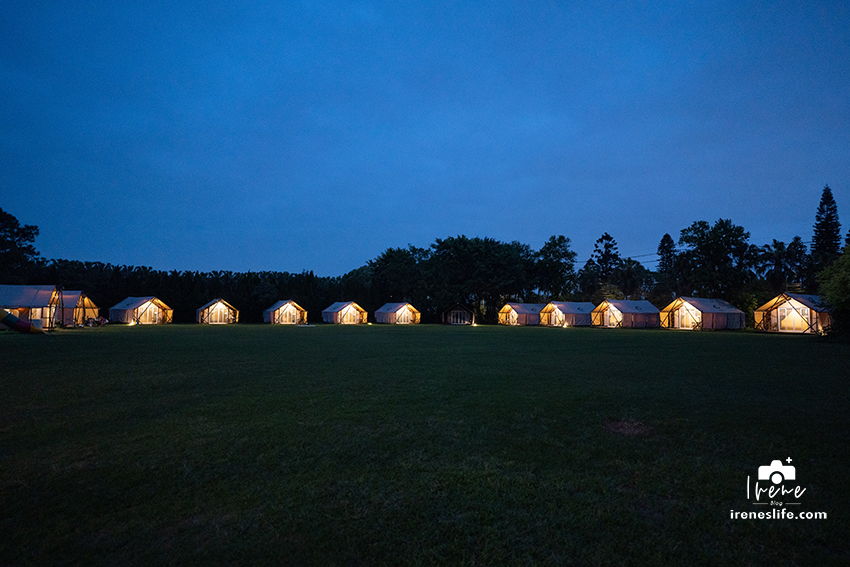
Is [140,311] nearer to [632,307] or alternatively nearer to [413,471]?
[413,471]

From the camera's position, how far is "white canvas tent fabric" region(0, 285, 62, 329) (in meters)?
33.9

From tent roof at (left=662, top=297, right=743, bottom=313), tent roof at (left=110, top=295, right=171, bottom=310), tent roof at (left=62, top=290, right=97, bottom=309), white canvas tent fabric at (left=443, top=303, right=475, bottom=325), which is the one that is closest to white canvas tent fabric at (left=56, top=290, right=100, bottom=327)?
tent roof at (left=62, top=290, right=97, bottom=309)

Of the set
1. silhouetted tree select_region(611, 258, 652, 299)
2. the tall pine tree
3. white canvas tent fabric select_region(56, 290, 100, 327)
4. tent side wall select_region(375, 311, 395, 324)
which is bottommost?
tent side wall select_region(375, 311, 395, 324)

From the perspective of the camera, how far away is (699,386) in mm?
10172

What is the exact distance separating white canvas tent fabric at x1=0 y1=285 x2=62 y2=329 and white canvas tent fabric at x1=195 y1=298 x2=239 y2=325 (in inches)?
848

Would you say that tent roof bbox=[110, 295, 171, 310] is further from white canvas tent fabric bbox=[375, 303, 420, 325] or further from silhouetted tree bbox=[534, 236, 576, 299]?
silhouetted tree bbox=[534, 236, 576, 299]

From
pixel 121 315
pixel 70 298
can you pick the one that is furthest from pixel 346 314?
pixel 70 298

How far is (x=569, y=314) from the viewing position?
5488 centimetres

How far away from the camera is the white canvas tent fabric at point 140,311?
52.2 m

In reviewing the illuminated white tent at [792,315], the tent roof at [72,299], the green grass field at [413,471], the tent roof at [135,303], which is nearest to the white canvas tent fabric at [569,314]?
the illuminated white tent at [792,315]

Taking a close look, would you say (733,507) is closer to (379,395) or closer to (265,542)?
(265,542)

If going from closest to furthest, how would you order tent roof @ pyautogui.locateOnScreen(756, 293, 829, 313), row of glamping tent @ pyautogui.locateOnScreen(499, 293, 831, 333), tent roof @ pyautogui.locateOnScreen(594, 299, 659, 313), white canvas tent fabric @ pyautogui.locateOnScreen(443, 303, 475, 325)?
tent roof @ pyautogui.locateOnScreen(756, 293, 829, 313), row of glamping tent @ pyautogui.locateOnScreen(499, 293, 831, 333), tent roof @ pyautogui.locateOnScreen(594, 299, 659, 313), white canvas tent fabric @ pyautogui.locateOnScreen(443, 303, 475, 325)

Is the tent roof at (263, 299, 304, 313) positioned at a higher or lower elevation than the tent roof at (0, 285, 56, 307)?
lower

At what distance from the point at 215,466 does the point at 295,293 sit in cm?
6488
